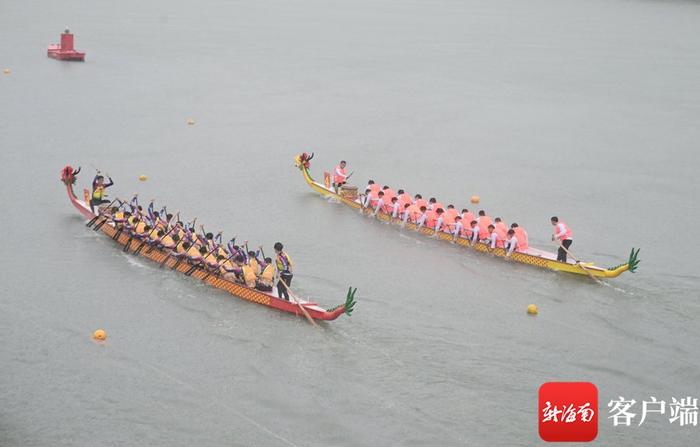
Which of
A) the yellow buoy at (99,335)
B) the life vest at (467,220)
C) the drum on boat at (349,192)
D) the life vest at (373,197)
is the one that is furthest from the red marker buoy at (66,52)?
the yellow buoy at (99,335)

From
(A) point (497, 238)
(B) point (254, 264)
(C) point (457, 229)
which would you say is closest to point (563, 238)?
(A) point (497, 238)

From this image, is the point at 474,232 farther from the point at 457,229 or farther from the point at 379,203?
the point at 379,203

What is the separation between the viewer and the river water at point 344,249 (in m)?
12.7

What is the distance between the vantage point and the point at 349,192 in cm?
2134

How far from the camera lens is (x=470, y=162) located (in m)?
25.8

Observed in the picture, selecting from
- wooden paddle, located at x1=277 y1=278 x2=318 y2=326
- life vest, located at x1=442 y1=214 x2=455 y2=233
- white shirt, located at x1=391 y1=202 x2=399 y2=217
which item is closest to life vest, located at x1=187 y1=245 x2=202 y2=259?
wooden paddle, located at x1=277 y1=278 x2=318 y2=326

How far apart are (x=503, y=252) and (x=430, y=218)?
6.20ft

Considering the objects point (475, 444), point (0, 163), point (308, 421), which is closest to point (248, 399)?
point (308, 421)

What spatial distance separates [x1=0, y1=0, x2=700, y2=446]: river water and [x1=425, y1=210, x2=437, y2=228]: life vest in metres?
0.50

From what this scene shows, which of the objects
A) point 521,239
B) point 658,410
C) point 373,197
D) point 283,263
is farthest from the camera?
point 373,197

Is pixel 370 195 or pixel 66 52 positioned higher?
pixel 66 52

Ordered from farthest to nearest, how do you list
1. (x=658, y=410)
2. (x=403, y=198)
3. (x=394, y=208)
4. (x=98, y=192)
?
1. (x=403, y=198)
2. (x=394, y=208)
3. (x=98, y=192)
4. (x=658, y=410)

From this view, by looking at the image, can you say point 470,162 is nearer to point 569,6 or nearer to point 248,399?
point 248,399

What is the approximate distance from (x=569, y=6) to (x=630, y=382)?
5800cm
